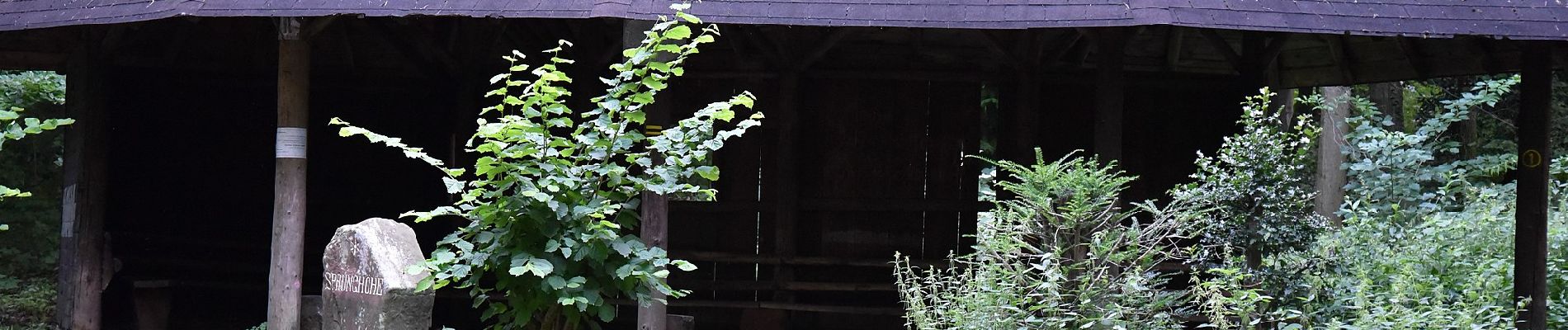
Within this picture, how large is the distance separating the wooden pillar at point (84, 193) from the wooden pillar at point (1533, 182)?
9.26 metres

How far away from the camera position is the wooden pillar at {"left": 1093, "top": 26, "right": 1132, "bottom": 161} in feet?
24.8

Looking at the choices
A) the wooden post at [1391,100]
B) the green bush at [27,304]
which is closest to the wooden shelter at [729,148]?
the green bush at [27,304]

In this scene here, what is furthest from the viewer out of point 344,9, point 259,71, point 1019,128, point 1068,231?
point 259,71

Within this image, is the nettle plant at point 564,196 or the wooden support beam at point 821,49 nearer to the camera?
the nettle plant at point 564,196

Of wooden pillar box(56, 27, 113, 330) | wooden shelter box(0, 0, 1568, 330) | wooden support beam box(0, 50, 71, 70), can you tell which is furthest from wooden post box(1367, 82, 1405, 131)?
wooden support beam box(0, 50, 71, 70)

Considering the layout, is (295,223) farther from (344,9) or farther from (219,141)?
(219,141)

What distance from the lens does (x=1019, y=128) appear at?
9664mm

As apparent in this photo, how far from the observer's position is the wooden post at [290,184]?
7598mm

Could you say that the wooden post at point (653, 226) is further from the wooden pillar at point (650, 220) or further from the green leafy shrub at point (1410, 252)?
the green leafy shrub at point (1410, 252)

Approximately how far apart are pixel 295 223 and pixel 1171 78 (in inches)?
249

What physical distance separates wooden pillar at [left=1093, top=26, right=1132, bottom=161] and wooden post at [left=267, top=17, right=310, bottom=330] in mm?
4597

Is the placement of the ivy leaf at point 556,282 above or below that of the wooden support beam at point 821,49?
below

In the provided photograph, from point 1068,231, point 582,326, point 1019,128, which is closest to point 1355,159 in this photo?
point 1019,128

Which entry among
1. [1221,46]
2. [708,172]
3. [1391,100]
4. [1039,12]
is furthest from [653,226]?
[1391,100]
